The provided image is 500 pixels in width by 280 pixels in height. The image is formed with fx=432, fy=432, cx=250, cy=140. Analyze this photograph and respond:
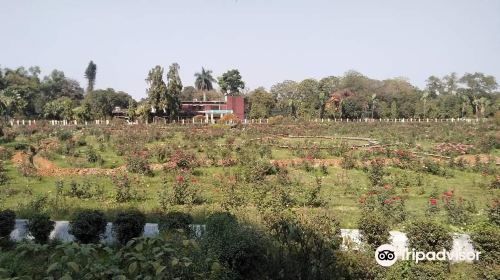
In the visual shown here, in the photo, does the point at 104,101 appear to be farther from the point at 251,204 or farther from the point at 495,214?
the point at 495,214

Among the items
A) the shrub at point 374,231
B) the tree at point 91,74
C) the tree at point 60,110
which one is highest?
the tree at point 91,74

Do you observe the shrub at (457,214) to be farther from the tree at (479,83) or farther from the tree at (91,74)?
the tree at (91,74)

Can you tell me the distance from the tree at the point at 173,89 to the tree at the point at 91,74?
61.6 metres

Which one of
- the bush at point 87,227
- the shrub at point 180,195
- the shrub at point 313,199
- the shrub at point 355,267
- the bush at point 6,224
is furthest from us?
the shrub at point 313,199

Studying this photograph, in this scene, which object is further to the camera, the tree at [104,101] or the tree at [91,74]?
the tree at [91,74]

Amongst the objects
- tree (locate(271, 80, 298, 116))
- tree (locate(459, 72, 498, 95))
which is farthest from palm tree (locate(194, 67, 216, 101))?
tree (locate(459, 72, 498, 95))

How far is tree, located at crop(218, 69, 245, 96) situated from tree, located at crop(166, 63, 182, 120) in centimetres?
2630

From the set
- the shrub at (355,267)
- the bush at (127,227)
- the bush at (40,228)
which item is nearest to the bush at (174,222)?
the bush at (127,227)

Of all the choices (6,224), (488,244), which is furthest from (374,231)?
(6,224)

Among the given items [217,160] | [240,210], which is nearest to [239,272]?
[240,210]

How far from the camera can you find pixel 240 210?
9.59 m

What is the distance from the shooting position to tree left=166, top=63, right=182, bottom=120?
2103 inches

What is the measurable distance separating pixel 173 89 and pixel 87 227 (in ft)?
153

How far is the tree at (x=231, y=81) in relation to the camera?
81.0 metres
